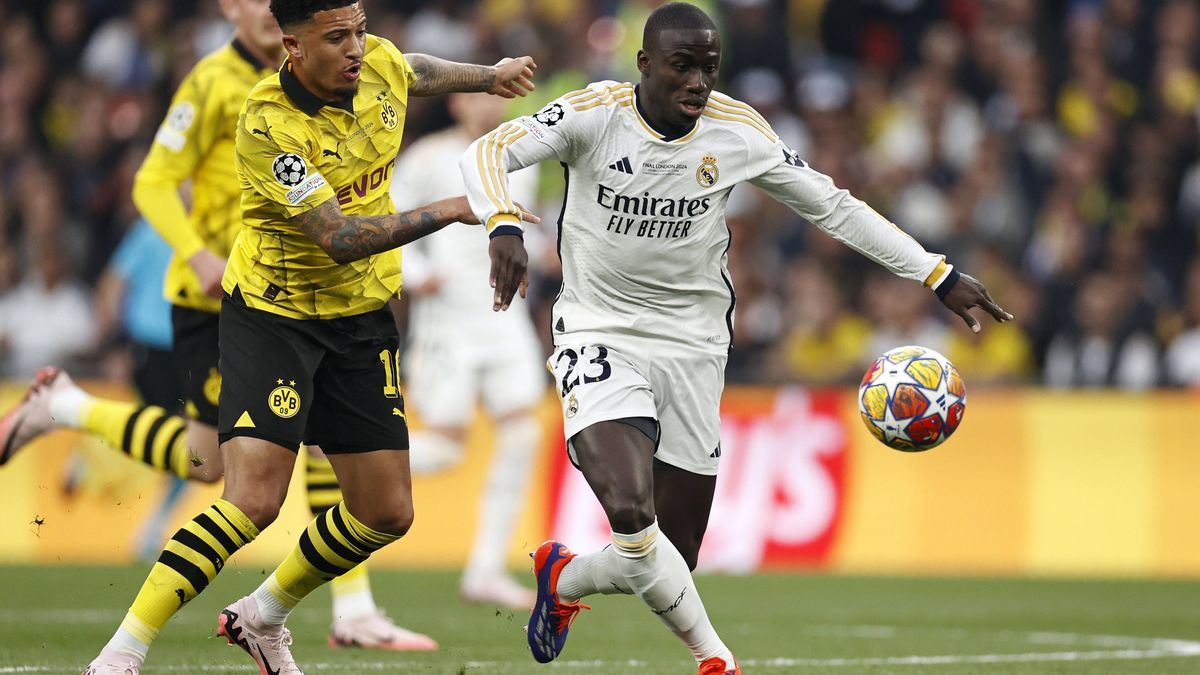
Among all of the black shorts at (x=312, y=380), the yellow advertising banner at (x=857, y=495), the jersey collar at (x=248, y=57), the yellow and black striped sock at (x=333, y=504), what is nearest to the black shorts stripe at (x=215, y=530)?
the black shorts at (x=312, y=380)

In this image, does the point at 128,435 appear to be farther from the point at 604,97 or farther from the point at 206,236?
the point at 604,97

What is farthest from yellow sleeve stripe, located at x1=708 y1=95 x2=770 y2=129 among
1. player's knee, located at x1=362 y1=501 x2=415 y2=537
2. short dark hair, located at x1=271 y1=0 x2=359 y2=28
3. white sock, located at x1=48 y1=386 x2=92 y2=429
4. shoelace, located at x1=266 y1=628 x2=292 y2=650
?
white sock, located at x1=48 y1=386 x2=92 y2=429

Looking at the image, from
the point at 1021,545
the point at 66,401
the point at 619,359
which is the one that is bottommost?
the point at 1021,545

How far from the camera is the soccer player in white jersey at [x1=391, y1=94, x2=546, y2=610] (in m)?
10.4

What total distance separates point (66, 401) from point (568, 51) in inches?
348

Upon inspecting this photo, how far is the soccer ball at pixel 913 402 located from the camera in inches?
261

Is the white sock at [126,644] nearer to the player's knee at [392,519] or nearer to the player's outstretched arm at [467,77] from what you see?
the player's knee at [392,519]

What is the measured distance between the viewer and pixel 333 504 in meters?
7.61

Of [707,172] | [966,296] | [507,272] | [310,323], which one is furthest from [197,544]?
[966,296]

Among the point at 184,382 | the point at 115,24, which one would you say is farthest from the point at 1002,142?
the point at 184,382

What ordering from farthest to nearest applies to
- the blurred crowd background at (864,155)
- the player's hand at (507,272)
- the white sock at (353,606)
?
the blurred crowd background at (864,155), the white sock at (353,606), the player's hand at (507,272)

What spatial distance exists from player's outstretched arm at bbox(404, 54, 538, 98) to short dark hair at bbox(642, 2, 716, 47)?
69cm

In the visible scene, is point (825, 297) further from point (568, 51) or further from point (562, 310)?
point (562, 310)

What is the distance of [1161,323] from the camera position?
14109 millimetres
